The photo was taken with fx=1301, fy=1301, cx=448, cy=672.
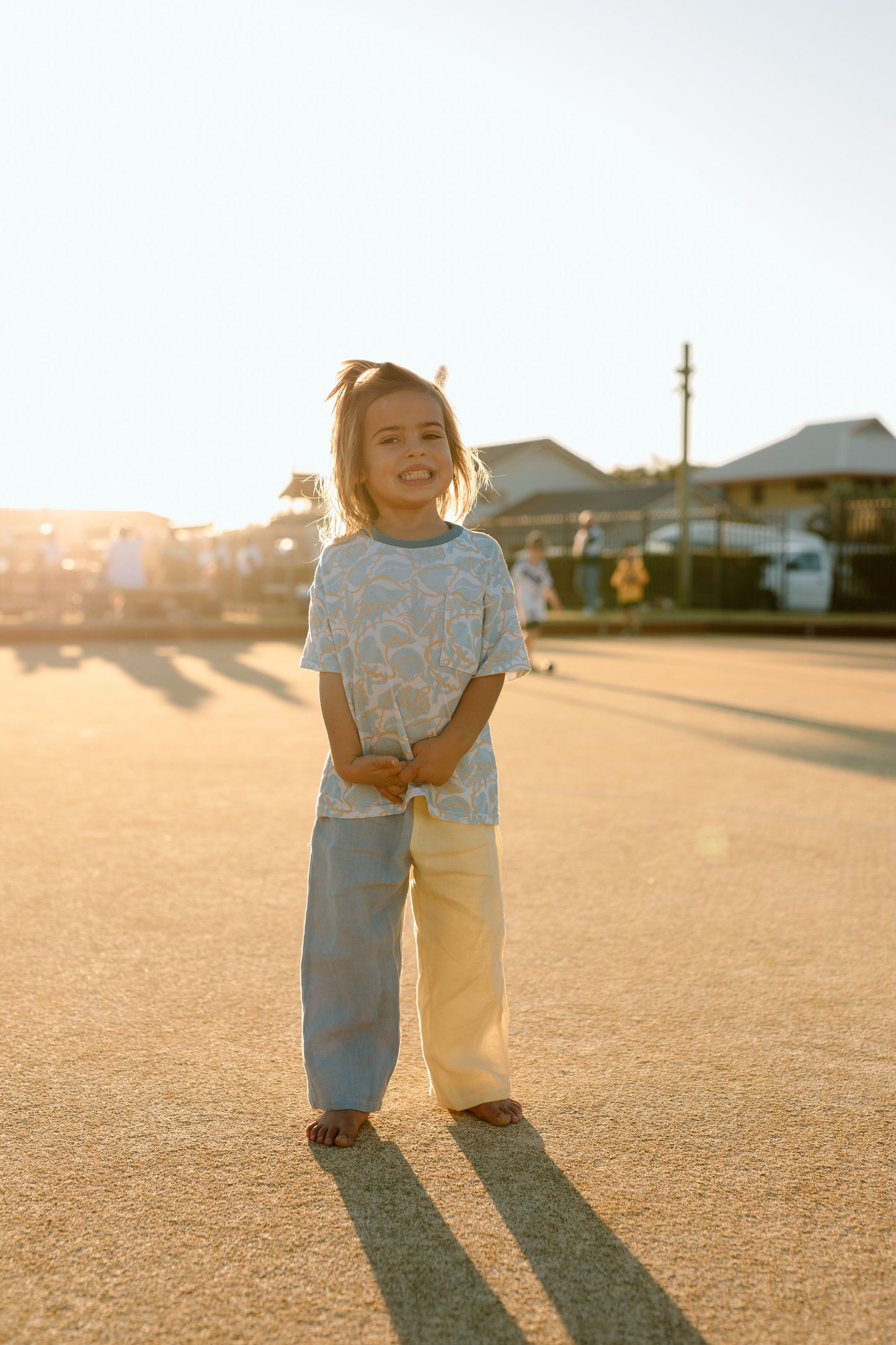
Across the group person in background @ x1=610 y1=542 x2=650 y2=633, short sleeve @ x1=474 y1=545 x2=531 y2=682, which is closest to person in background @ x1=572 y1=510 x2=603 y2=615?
person in background @ x1=610 y1=542 x2=650 y2=633

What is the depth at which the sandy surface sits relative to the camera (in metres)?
1.96

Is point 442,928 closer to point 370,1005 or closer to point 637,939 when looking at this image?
point 370,1005

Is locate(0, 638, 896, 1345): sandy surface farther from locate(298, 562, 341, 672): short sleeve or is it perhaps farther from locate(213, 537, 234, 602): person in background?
locate(213, 537, 234, 602): person in background

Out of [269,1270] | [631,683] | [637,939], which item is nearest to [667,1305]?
[269,1270]

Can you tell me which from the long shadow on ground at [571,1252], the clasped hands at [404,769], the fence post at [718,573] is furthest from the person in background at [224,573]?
the long shadow on ground at [571,1252]

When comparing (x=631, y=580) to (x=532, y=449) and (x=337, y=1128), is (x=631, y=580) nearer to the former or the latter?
(x=337, y=1128)

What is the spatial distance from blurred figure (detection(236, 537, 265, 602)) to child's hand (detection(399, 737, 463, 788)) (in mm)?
25681

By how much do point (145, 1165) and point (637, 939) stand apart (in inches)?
74.7

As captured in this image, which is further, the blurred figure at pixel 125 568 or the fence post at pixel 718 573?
the fence post at pixel 718 573

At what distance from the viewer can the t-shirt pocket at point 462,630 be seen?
2.58m

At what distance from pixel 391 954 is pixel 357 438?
1.06 metres

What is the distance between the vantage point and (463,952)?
2660 millimetres

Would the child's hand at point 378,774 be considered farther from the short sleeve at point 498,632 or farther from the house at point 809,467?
the house at point 809,467

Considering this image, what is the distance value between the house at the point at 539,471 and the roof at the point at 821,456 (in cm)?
482
